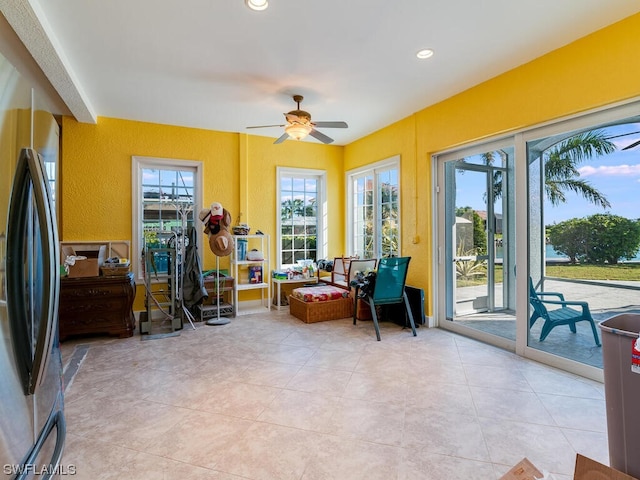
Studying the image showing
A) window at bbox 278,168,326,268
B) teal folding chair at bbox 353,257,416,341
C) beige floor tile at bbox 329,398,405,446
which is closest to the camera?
beige floor tile at bbox 329,398,405,446

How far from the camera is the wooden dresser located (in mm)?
3670

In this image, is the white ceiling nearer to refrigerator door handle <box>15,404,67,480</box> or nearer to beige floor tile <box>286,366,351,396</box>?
refrigerator door handle <box>15,404,67,480</box>

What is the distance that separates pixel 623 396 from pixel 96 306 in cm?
451

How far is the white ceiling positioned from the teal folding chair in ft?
6.37

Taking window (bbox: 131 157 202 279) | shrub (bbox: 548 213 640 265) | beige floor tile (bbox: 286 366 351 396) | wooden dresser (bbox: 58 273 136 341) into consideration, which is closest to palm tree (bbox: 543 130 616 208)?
shrub (bbox: 548 213 640 265)

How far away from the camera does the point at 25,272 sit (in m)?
1.08

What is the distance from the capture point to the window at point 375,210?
16.3 ft

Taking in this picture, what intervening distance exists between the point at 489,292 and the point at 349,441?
8.71 ft

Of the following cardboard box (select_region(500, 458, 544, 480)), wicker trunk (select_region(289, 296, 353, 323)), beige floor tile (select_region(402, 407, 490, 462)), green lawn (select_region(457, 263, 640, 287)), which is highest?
green lawn (select_region(457, 263, 640, 287))

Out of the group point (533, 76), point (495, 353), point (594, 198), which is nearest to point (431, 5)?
point (533, 76)

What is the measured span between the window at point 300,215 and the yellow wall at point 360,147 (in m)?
0.19

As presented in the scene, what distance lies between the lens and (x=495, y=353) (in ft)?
10.8

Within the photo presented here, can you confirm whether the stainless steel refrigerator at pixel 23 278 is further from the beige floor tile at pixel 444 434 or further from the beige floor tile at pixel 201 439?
the beige floor tile at pixel 444 434

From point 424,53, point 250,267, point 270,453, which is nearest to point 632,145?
point 424,53
